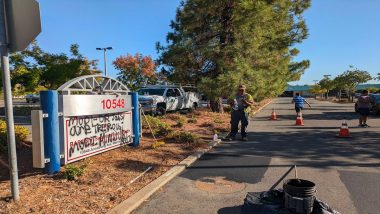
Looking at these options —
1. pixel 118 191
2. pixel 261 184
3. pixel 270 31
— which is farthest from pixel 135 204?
pixel 270 31

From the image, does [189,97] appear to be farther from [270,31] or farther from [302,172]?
[302,172]

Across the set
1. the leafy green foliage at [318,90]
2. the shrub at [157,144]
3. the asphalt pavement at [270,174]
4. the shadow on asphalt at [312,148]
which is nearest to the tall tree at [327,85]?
the leafy green foliage at [318,90]

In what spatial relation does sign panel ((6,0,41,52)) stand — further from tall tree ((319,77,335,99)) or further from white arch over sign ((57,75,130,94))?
tall tree ((319,77,335,99))

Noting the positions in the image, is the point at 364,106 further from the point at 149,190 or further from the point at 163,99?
the point at 149,190

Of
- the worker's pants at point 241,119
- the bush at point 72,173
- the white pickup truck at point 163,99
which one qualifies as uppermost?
the white pickup truck at point 163,99

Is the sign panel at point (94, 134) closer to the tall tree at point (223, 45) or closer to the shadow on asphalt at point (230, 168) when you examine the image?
the shadow on asphalt at point (230, 168)

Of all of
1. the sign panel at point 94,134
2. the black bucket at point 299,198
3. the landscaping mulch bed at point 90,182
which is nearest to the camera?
the black bucket at point 299,198

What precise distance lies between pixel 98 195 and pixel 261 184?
2.61 meters

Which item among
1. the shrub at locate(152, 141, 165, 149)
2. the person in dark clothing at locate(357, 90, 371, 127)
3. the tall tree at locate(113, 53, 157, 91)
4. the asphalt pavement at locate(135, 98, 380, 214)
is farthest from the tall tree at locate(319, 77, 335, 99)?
the shrub at locate(152, 141, 165, 149)

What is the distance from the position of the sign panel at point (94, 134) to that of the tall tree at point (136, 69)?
1379 inches

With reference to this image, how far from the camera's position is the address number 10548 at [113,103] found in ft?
24.0

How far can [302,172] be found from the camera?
270 inches

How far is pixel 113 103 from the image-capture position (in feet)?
25.2

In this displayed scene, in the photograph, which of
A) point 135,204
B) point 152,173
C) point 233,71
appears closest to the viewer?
point 135,204
